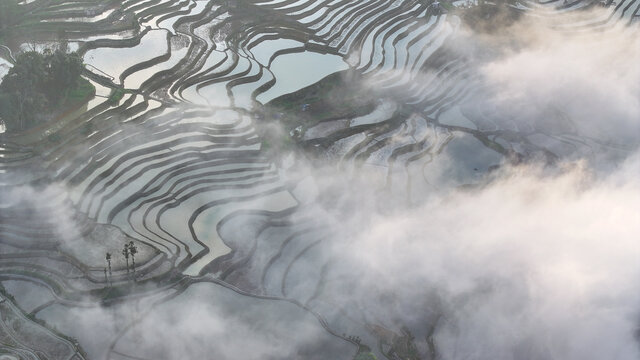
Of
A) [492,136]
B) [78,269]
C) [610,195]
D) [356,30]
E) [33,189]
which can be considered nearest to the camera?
[78,269]

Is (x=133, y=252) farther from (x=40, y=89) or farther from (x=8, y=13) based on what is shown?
(x=8, y=13)

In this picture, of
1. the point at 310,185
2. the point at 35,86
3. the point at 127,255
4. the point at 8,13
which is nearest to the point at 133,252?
the point at 127,255

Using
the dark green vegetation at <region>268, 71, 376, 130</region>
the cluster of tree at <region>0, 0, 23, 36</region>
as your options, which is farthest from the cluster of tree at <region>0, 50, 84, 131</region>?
the dark green vegetation at <region>268, 71, 376, 130</region>

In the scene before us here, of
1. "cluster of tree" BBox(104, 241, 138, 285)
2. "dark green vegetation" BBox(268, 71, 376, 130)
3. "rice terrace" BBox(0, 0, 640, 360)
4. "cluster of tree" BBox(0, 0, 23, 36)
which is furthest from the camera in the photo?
"cluster of tree" BBox(0, 0, 23, 36)

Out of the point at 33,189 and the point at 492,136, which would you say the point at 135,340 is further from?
the point at 492,136

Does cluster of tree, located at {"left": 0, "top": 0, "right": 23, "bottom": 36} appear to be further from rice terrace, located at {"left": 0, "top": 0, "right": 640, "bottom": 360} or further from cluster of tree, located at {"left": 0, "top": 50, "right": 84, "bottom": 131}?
cluster of tree, located at {"left": 0, "top": 50, "right": 84, "bottom": 131}

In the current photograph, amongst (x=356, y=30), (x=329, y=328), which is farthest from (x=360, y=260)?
(x=356, y=30)
